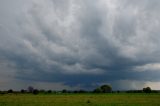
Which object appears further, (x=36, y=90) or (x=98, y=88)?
(x=98, y=88)

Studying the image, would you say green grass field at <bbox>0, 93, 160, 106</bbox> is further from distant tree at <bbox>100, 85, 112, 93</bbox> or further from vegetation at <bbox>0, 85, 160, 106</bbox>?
distant tree at <bbox>100, 85, 112, 93</bbox>

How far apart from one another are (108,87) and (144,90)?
22.5 m

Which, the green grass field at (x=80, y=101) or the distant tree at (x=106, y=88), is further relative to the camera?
the distant tree at (x=106, y=88)

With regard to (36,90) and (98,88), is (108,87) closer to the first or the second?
(98,88)

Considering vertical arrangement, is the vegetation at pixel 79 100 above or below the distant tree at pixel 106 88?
below

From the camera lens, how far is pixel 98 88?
171875mm

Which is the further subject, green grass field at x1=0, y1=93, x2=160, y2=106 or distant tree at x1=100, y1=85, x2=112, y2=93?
distant tree at x1=100, y1=85, x2=112, y2=93

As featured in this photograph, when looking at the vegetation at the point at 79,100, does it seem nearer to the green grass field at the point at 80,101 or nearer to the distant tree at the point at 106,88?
the green grass field at the point at 80,101

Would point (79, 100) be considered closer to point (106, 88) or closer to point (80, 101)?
point (80, 101)

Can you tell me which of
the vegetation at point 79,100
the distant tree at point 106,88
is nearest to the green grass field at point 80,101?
the vegetation at point 79,100

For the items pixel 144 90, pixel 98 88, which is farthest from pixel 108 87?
pixel 144 90

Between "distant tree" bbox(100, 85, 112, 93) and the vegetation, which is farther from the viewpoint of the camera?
"distant tree" bbox(100, 85, 112, 93)

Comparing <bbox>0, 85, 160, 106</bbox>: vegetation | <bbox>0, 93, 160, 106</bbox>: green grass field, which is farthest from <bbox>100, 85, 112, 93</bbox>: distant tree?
<bbox>0, 93, 160, 106</bbox>: green grass field

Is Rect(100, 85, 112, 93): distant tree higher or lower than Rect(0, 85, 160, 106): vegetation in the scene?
higher
